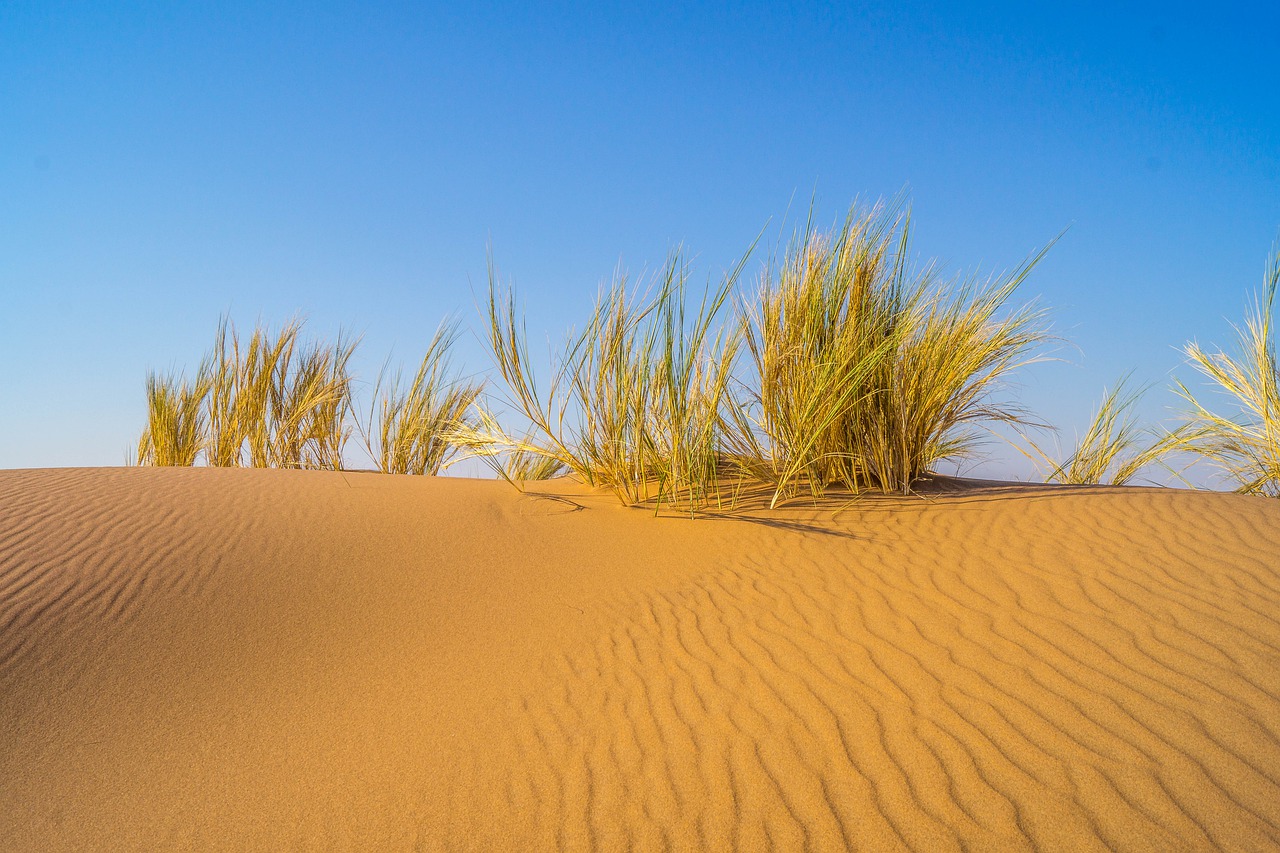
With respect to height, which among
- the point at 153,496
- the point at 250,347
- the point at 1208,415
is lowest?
the point at 153,496

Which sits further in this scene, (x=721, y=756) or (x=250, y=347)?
(x=250, y=347)

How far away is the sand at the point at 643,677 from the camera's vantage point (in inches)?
93.8

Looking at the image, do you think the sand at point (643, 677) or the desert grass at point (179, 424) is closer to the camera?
the sand at point (643, 677)

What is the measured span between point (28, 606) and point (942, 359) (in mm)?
5609

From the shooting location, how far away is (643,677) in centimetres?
313

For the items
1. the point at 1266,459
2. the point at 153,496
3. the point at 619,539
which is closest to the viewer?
the point at 619,539

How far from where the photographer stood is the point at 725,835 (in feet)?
7.49

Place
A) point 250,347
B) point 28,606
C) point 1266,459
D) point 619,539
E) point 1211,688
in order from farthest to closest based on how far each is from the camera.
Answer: point 250,347
point 1266,459
point 619,539
point 28,606
point 1211,688

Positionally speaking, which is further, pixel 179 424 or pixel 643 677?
pixel 179 424

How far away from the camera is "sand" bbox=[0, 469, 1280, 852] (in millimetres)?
2383

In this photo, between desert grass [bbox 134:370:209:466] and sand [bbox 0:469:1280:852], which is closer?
sand [bbox 0:469:1280:852]

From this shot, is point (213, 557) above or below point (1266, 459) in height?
below

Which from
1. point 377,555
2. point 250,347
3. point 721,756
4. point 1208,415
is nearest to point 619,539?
point 377,555

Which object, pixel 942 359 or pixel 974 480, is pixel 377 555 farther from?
pixel 974 480
